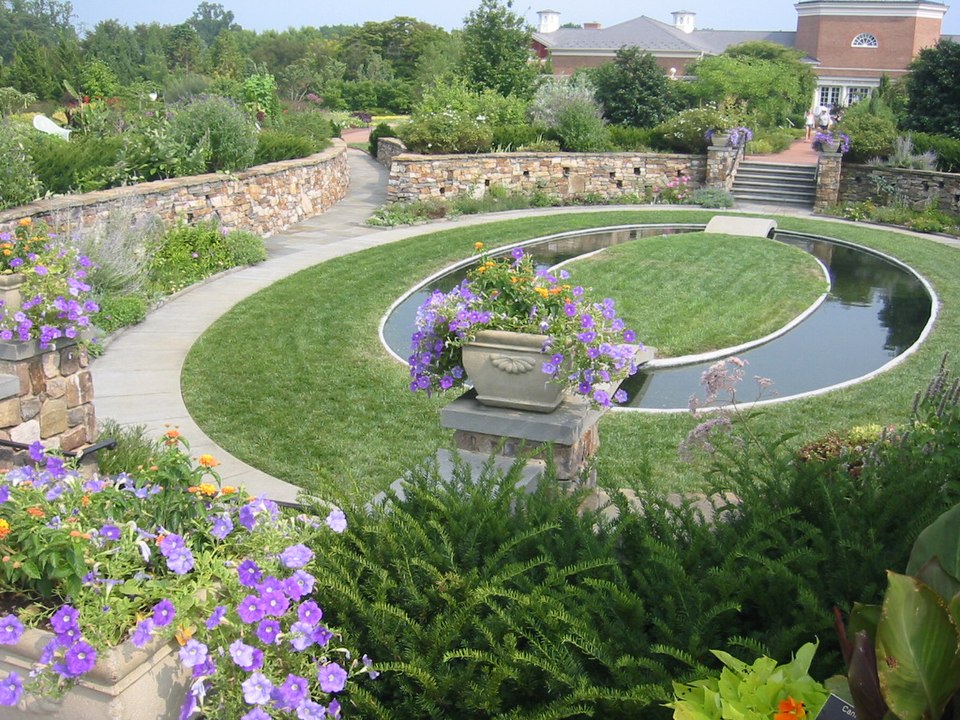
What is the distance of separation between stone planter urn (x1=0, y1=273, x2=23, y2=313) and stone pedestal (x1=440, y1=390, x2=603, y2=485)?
2806 mm

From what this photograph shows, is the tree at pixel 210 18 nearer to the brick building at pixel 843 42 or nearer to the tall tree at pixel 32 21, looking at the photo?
the tall tree at pixel 32 21

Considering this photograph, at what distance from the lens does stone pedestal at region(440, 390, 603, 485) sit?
4.79 meters

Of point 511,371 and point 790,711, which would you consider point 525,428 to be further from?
point 790,711

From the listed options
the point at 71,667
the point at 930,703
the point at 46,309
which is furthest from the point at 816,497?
the point at 46,309

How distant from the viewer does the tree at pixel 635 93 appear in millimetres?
26266

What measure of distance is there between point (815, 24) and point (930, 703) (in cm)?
6303

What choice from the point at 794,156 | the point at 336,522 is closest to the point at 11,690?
the point at 336,522

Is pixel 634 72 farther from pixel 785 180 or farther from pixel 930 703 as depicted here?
pixel 930 703

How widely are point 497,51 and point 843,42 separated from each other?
36.1 meters

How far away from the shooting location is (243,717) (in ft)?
8.21

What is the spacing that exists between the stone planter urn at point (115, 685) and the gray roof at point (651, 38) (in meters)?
58.9

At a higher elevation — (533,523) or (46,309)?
(46,309)

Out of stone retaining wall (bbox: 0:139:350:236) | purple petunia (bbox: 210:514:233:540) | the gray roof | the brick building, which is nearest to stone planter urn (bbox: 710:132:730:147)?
stone retaining wall (bbox: 0:139:350:236)

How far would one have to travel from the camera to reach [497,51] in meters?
30.0
